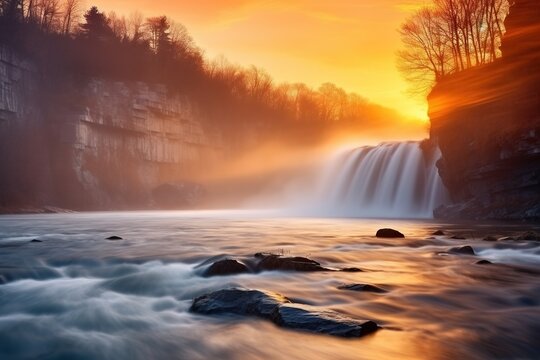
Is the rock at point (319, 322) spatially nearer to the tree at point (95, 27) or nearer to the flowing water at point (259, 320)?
the flowing water at point (259, 320)

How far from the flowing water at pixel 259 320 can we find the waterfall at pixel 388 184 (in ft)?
65.8

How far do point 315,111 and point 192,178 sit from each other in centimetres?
3510

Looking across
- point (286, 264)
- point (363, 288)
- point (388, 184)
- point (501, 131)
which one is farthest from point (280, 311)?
point (388, 184)

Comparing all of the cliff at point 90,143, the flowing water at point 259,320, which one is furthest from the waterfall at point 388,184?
the flowing water at point 259,320

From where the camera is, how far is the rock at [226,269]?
771 centimetres

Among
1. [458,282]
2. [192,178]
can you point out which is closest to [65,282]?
[458,282]

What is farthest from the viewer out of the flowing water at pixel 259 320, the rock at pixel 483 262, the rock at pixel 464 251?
the rock at pixel 464 251

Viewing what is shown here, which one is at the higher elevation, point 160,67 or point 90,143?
point 160,67

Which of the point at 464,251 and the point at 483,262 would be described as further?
the point at 464,251

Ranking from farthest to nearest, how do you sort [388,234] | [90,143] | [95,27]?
[95,27], [90,143], [388,234]

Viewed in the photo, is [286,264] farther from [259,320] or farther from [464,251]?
[464,251]

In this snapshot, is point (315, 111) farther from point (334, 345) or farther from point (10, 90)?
point (334, 345)

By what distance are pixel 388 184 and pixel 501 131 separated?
11.1 m

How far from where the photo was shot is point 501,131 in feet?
74.6
